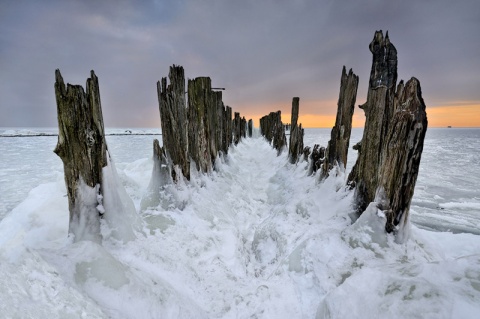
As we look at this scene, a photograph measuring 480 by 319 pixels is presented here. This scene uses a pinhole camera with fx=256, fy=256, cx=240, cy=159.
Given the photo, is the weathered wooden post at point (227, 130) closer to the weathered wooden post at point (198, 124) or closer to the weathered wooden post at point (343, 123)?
the weathered wooden post at point (198, 124)

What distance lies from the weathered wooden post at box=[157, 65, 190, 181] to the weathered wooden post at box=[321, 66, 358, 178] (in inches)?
132

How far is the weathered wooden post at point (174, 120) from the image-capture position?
505 cm

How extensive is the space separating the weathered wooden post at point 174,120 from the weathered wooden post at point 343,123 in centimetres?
336

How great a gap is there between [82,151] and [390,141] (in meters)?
3.88

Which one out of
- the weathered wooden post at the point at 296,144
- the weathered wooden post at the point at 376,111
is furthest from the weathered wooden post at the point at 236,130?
the weathered wooden post at the point at 376,111

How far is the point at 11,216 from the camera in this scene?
14.9 feet

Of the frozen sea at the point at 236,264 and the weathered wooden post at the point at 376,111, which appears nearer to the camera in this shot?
the frozen sea at the point at 236,264

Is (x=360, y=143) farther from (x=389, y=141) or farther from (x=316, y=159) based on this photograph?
(x=316, y=159)

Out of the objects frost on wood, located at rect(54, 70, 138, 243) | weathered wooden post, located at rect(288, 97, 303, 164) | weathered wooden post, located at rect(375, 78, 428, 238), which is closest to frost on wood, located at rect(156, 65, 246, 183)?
frost on wood, located at rect(54, 70, 138, 243)

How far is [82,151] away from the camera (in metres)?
3.03

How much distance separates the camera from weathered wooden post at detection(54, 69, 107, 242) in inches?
114

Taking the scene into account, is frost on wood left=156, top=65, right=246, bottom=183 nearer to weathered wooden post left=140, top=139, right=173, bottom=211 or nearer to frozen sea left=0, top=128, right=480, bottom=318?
weathered wooden post left=140, top=139, right=173, bottom=211

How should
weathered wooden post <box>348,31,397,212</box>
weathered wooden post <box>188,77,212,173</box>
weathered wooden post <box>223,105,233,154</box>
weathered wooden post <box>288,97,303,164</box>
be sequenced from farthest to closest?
weathered wooden post <box>223,105,233,154</box>
weathered wooden post <box>288,97,303,164</box>
weathered wooden post <box>188,77,212,173</box>
weathered wooden post <box>348,31,397,212</box>

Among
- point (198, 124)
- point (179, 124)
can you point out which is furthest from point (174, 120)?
Answer: point (198, 124)
